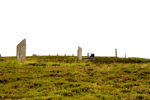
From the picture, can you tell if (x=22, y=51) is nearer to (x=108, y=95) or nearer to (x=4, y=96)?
(x=4, y=96)

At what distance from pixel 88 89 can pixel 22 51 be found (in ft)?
78.9

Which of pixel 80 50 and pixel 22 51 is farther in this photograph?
pixel 80 50

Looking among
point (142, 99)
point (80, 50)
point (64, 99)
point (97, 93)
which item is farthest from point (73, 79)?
point (80, 50)

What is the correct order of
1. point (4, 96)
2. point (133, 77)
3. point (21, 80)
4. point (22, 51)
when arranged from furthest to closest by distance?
point (22, 51) < point (133, 77) < point (21, 80) < point (4, 96)

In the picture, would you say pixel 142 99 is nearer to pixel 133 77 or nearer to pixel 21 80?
pixel 133 77

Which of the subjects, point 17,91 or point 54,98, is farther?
point 17,91

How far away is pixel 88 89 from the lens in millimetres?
13875

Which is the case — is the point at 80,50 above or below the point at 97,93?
above

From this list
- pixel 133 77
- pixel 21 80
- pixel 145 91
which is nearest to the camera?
pixel 145 91

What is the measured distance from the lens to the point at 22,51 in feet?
113

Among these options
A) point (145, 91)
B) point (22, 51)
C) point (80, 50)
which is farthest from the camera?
point (80, 50)

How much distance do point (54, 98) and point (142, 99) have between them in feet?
19.4

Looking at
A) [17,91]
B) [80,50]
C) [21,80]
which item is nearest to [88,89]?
[17,91]

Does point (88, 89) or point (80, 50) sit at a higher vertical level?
point (80, 50)
